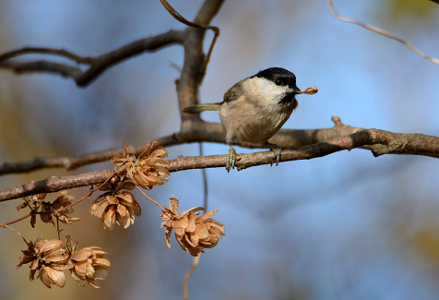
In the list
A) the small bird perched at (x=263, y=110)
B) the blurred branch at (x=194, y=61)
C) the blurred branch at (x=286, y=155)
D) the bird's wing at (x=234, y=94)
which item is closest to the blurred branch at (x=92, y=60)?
the blurred branch at (x=194, y=61)

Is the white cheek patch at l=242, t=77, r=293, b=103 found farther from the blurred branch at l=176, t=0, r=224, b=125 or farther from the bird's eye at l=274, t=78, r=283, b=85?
the blurred branch at l=176, t=0, r=224, b=125

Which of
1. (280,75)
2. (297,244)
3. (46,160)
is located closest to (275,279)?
(297,244)

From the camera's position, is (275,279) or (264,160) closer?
(264,160)

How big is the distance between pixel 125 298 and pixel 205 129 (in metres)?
2.69

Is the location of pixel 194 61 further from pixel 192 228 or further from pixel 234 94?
pixel 192 228

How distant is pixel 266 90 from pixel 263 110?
0.18m

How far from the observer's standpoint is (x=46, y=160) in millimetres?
2857

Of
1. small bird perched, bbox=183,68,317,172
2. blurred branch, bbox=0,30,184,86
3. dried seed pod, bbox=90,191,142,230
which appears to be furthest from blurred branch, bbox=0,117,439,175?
dried seed pod, bbox=90,191,142,230

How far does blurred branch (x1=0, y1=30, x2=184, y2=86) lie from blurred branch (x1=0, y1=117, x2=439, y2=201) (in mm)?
1638

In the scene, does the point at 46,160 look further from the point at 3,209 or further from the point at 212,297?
the point at 212,297

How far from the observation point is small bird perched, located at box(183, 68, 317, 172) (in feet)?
9.74

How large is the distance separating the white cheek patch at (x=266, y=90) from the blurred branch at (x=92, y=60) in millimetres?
616

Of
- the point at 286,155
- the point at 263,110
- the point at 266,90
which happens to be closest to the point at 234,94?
the point at 266,90

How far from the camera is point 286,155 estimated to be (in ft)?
5.44
